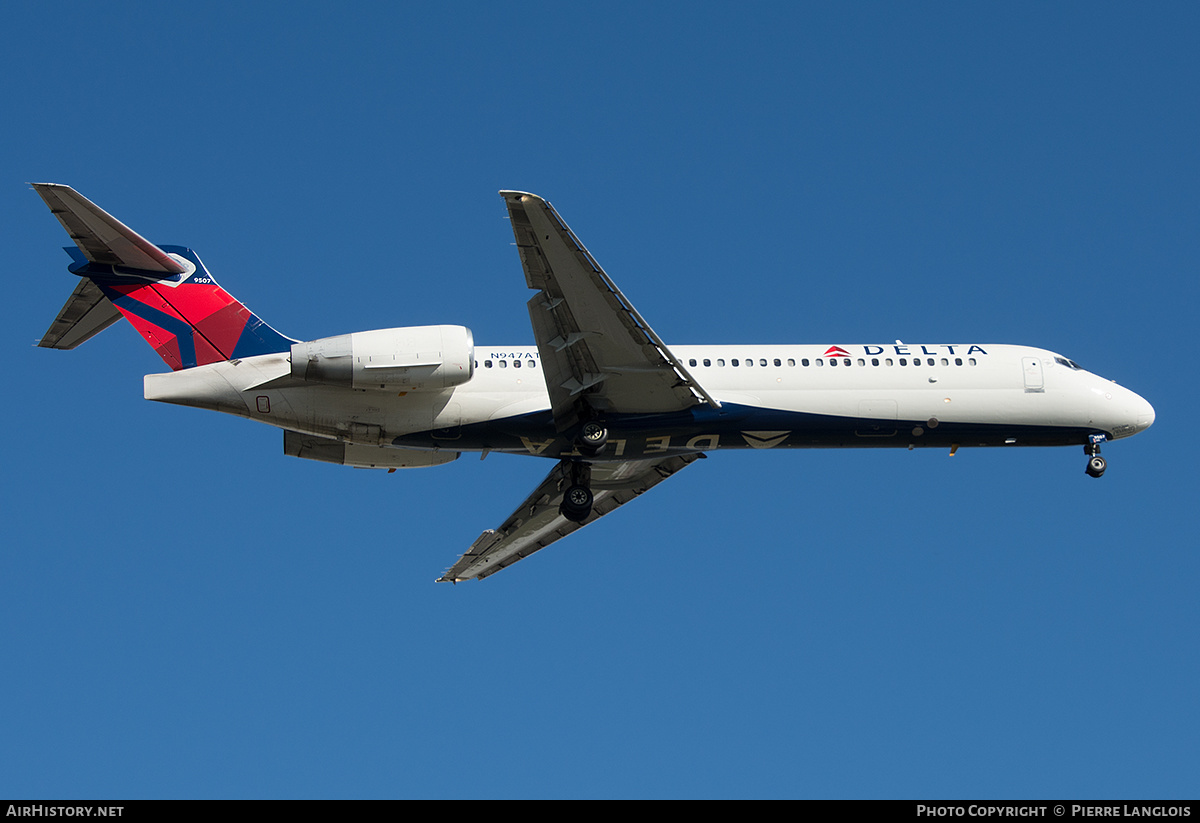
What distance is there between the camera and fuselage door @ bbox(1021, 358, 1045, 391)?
95.1 feet

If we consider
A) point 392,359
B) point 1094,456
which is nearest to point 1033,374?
point 1094,456

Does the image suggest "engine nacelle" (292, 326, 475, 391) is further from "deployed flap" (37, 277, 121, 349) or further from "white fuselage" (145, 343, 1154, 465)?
"deployed flap" (37, 277, 121, 349)

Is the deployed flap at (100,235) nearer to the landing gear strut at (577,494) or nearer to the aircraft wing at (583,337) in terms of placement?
the aircraft wing at (583,337)

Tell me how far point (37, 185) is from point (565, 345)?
33.4 ft

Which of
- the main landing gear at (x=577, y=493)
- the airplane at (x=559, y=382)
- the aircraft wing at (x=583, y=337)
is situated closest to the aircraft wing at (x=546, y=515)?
the main landing gear at (x=577, y=493)

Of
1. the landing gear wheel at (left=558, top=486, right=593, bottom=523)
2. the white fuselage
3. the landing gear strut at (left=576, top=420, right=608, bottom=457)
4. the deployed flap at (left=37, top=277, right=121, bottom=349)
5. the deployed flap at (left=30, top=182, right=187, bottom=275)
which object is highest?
the deployed flap at (left=30, top=182, right=187, bottom=275)

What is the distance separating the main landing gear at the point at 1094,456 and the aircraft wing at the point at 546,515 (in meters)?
9.10

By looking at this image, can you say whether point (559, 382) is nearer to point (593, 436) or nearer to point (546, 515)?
point (593, 436)

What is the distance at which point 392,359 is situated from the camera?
81.3 ft

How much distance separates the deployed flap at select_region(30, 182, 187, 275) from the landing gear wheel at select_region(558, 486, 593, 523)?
9708 millimetres

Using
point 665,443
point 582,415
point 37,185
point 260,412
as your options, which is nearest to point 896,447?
point 665,443

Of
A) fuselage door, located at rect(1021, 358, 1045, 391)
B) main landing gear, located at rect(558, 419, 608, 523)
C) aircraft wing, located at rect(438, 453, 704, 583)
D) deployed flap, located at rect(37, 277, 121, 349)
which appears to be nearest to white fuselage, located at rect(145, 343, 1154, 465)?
fuselage door, located at rect(1021, 358, 1045, 391)

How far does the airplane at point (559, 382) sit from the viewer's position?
81.0 ft

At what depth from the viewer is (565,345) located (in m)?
24.9
